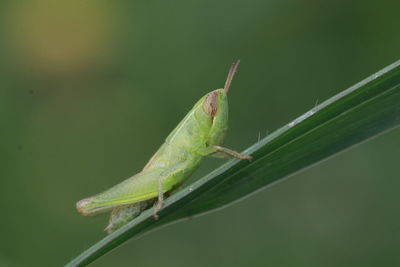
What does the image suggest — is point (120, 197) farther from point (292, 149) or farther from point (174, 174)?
point (292, 149)

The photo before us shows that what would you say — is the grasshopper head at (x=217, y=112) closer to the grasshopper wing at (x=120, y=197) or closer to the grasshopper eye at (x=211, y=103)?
the grasshopper eye at (x=211, y=103)

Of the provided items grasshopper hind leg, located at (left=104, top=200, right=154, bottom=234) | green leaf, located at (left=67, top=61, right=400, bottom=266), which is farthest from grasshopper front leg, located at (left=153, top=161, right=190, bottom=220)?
green leaf, located at (left=67, top=61, right=400, bottom=266)

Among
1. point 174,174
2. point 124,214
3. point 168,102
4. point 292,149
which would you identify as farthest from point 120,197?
point 168,102

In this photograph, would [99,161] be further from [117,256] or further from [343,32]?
[343,32]

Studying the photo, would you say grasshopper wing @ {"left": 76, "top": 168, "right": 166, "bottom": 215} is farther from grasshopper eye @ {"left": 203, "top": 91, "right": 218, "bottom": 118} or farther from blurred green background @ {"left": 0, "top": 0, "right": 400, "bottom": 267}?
blurred green background @ {"left": 0, "top": 0, "right": 400, "bottom": 267}

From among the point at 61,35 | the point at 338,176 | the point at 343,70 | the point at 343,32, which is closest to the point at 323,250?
the point at 338,176

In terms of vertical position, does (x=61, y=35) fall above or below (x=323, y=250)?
above
